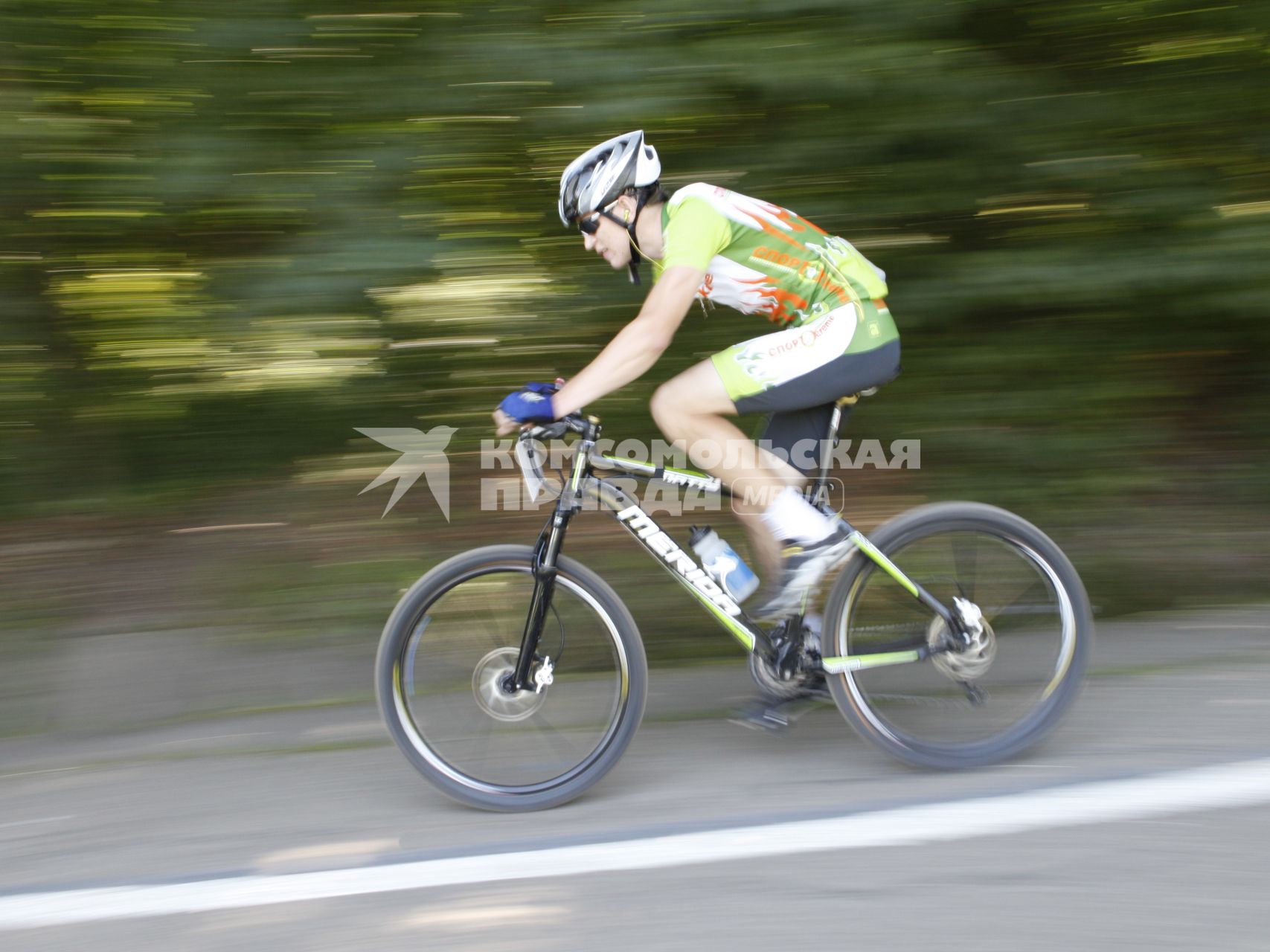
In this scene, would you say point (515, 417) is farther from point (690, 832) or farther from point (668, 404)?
point (690, 832)

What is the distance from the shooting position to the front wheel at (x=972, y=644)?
3385 mm

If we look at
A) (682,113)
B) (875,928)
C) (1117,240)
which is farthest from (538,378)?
(875,928)

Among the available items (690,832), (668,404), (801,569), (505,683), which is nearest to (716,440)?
(668,404)

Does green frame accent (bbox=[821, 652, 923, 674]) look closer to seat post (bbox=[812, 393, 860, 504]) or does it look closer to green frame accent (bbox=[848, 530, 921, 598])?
green frame accent (bbox=[848, 530, 921, 598])

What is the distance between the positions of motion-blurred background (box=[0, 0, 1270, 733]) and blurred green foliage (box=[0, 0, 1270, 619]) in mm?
14

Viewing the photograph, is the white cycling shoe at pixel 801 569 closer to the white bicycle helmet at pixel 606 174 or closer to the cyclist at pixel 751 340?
the cyclist at pixel 751 340

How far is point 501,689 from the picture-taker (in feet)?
11.4

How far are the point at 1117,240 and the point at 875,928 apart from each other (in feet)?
10.8

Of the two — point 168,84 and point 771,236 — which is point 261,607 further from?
point 771,236

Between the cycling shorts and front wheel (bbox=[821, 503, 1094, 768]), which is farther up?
the cycling shorts

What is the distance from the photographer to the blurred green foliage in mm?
4387

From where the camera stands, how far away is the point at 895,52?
442 centimetres

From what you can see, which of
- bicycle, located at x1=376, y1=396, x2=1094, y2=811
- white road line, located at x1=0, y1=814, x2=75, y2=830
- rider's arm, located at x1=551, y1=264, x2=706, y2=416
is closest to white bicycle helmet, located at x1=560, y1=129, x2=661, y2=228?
rider's arm, located at x1=551, y1=264, x2=706, y2=416

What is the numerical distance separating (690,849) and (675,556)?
871mm
